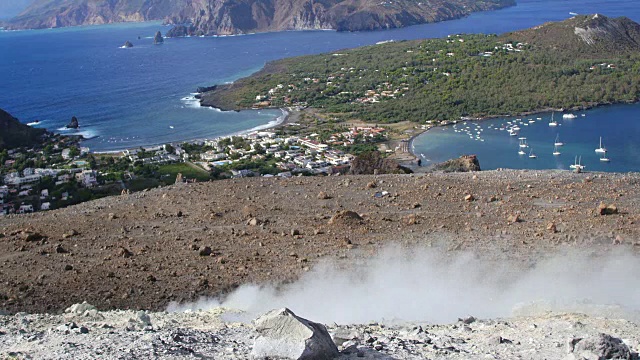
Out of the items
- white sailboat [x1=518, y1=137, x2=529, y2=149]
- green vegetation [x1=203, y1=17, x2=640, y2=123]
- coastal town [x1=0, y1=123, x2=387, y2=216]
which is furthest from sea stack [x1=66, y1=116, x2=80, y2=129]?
white sailboat [x1=518, y1=137, x2=529, y2=149]

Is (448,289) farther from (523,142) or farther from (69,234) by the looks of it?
(523,142)

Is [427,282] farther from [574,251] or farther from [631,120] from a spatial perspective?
[631,120]

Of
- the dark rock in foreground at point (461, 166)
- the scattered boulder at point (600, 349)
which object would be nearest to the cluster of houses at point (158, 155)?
the dark rock in foreground at point (461, 166)

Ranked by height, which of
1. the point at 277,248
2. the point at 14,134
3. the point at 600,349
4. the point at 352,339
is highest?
the point at 600,349

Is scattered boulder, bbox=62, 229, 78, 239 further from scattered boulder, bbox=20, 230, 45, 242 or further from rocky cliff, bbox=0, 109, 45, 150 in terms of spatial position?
rocky cliff, bbox=0, 109, 45, 150

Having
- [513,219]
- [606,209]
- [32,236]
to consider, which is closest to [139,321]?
[32,236]

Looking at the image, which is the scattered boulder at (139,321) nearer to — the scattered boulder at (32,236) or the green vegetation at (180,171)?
the scattered boulder at (32,236)
